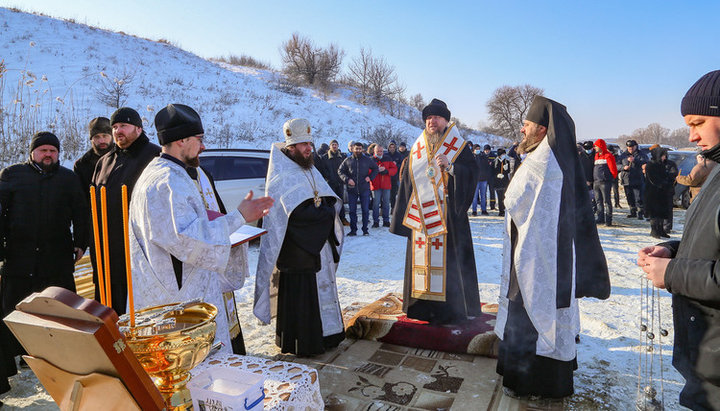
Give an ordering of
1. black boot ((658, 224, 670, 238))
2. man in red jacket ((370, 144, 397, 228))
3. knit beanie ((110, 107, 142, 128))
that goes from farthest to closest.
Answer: man in red jacket ((370, 144, 397, 228)) < black boot ((658, 224, 670, 238)) < knit beanie ((110, 107, 142, 128))

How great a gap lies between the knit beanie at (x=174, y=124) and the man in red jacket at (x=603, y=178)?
10.1m

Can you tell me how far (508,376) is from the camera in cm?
325

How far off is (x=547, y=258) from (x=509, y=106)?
5062cm

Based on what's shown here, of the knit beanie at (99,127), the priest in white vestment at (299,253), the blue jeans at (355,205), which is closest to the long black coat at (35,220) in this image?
the knit beanie at (99,127)

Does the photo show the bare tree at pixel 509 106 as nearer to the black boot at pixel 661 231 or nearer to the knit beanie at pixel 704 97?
the black boot at pixel 661 231

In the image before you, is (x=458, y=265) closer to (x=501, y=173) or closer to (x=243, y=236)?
(x=243, y=236)

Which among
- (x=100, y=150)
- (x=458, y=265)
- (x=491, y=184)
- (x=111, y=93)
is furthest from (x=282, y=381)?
(x=111, y=93)

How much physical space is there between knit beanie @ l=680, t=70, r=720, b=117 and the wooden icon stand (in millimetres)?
2202

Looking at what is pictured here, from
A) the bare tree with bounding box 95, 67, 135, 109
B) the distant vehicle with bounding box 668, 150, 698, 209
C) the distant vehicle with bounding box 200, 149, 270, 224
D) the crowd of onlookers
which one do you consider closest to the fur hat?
the crowd of onlookers

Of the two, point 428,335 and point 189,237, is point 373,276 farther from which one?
point 189,237

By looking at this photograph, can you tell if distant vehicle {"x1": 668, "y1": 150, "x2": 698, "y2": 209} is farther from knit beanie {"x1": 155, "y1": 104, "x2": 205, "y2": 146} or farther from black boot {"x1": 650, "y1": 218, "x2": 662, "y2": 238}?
knit beanie {"x1": 155, "y1": 104, "x2": 205, "y2": 146}

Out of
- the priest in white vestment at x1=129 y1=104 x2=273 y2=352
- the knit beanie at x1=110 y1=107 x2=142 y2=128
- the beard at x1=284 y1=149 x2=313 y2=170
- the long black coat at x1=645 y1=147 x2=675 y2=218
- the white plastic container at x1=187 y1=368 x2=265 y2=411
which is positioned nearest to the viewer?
the white plastic container at x1=187 y1=368 x2=265 y2=411

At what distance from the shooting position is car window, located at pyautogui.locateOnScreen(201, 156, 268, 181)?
8.29 meters

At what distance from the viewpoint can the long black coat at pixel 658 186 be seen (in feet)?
29.3
